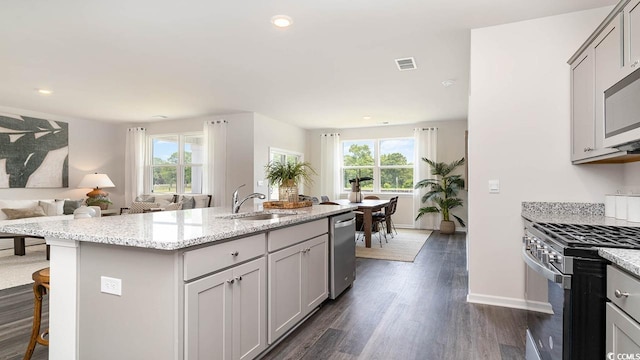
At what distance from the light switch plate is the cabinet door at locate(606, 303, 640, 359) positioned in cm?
188

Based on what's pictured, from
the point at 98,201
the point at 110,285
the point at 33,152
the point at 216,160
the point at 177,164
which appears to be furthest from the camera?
the point at 177,164

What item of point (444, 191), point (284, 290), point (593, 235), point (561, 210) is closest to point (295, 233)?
point (284, 290)

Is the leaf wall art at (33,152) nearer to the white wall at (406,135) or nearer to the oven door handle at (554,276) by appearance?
the white wall at (406,135)

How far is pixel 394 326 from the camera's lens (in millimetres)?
2611

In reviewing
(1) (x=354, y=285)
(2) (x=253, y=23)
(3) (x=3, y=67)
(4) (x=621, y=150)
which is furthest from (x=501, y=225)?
(3) (x=3, y=67)

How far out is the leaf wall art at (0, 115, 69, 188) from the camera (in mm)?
6086

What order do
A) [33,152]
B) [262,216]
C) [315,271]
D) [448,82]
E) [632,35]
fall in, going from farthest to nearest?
1. [33,152]
2. [448,82]
3. [262,216]
4. [315,271]
5. [632,35]

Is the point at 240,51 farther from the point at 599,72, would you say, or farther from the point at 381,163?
the point at 381,163

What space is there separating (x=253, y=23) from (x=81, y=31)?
5.33 feet

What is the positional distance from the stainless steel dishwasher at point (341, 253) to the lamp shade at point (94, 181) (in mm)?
6113

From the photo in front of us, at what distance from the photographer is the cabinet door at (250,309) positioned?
185cm

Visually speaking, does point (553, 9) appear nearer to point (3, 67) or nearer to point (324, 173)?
point (3, 67)

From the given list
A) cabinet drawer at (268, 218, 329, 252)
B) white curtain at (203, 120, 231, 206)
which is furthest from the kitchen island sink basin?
white curtain at (203, 120, 231, 206)

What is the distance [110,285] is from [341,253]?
2043mm
